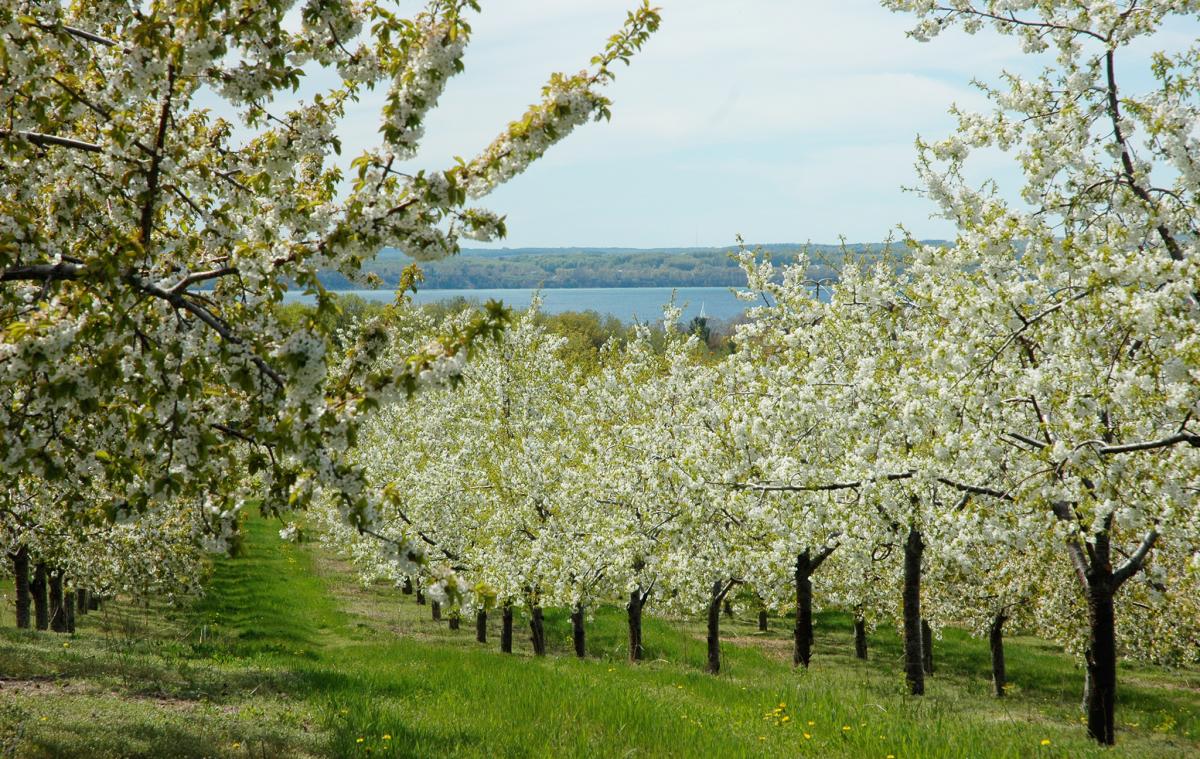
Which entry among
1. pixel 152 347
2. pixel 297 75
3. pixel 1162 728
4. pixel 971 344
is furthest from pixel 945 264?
pixel 1162 728

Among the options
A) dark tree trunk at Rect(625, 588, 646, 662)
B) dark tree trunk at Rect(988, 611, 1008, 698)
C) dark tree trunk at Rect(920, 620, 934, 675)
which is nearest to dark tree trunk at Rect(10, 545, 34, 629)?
dark tree trunk at Rect(625, 588, 646, 662)

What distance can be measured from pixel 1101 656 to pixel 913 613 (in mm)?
3574

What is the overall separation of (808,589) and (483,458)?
9.90 m

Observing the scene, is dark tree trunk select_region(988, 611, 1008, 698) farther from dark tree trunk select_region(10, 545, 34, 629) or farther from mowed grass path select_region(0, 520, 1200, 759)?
dark tree trunk select_region(10, 545, 34, 629)

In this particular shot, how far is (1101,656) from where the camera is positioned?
12.6 m

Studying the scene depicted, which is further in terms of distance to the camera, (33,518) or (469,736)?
(33,518)

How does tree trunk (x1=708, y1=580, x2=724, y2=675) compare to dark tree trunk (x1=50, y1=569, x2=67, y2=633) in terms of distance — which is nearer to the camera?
tree trunk (x1=708, y1=580, x2=724, y2=675)

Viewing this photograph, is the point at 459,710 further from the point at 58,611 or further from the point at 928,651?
the point at 928,651

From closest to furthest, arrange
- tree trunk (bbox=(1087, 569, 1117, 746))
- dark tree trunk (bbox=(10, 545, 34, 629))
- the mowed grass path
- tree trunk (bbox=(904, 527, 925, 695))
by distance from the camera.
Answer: the mowed grass path → tree trunk (bbox=(1087, 569, 1117, 746)) → tree trunk (bbox=(904, 527, 925, 695)) → dark tree trunk (bbox=(10, 545, 34, 629))

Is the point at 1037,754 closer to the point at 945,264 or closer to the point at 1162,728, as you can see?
the point at 945,264

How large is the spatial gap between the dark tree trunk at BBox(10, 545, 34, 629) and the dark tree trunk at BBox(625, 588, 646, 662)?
14652 millimetres

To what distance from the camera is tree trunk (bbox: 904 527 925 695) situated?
15.2 metres

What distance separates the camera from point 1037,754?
8.05 meters

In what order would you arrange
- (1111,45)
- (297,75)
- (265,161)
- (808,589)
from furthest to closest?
1. (808,589)
2. (1111,45)
3. (265,161)
4. (297,75)
